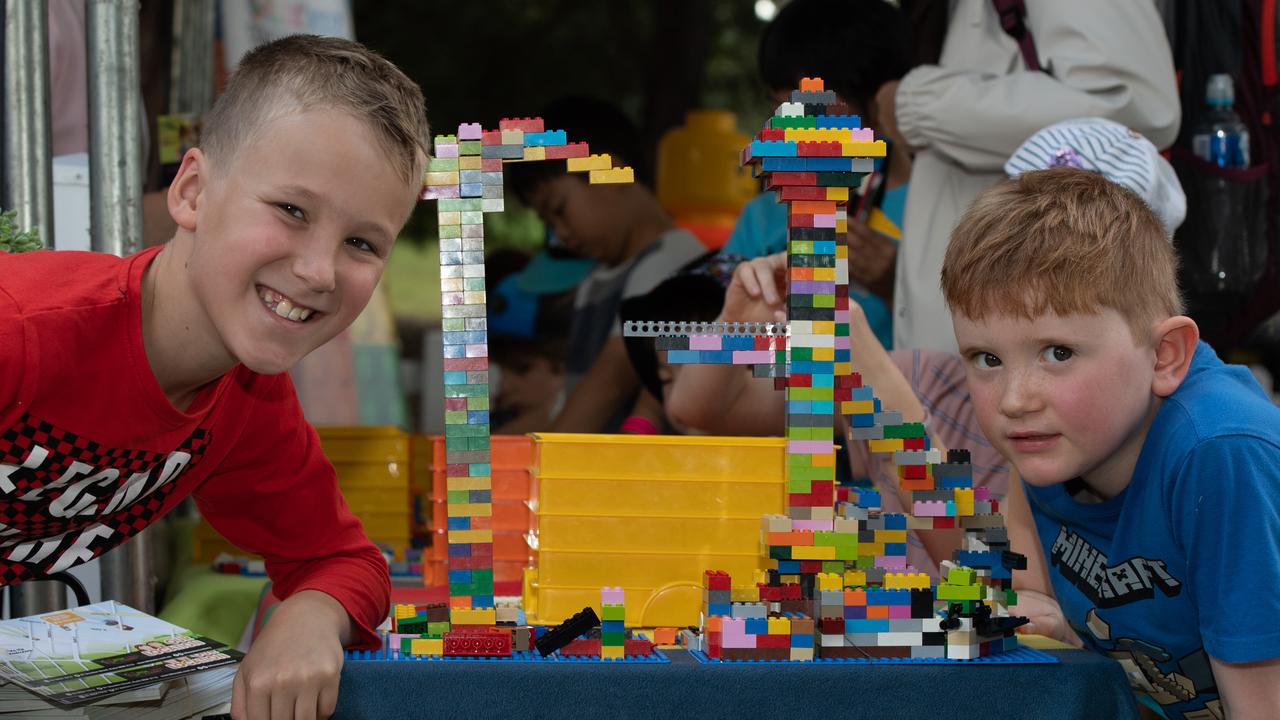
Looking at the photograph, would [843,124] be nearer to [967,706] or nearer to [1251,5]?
[967,706]

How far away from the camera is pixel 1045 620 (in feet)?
6.08

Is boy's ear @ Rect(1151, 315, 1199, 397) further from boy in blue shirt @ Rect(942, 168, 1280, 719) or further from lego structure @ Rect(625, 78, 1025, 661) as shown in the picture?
lego structure @ Rect(625, 78, 1025, 661)

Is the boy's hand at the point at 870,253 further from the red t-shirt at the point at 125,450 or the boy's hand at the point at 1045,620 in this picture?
the red t-shirt at the point at 125,450

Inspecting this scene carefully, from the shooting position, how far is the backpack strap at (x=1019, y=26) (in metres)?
2.85

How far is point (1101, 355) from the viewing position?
1575 millimetres

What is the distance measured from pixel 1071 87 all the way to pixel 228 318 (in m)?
1.90

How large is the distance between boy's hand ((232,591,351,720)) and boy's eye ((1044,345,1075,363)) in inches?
37.1

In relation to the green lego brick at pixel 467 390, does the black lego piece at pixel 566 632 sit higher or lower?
lower

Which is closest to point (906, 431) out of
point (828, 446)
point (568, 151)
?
point (828, 446)

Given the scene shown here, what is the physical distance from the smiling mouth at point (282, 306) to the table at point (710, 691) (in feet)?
1.42

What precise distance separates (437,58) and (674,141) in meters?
4.40

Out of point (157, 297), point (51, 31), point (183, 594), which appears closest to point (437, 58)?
point (51, 31)

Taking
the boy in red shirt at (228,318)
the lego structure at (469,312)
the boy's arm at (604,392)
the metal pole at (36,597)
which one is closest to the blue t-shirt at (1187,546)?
the lego structure at (469,312)

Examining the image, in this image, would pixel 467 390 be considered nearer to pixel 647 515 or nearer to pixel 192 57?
pixel 647 515
